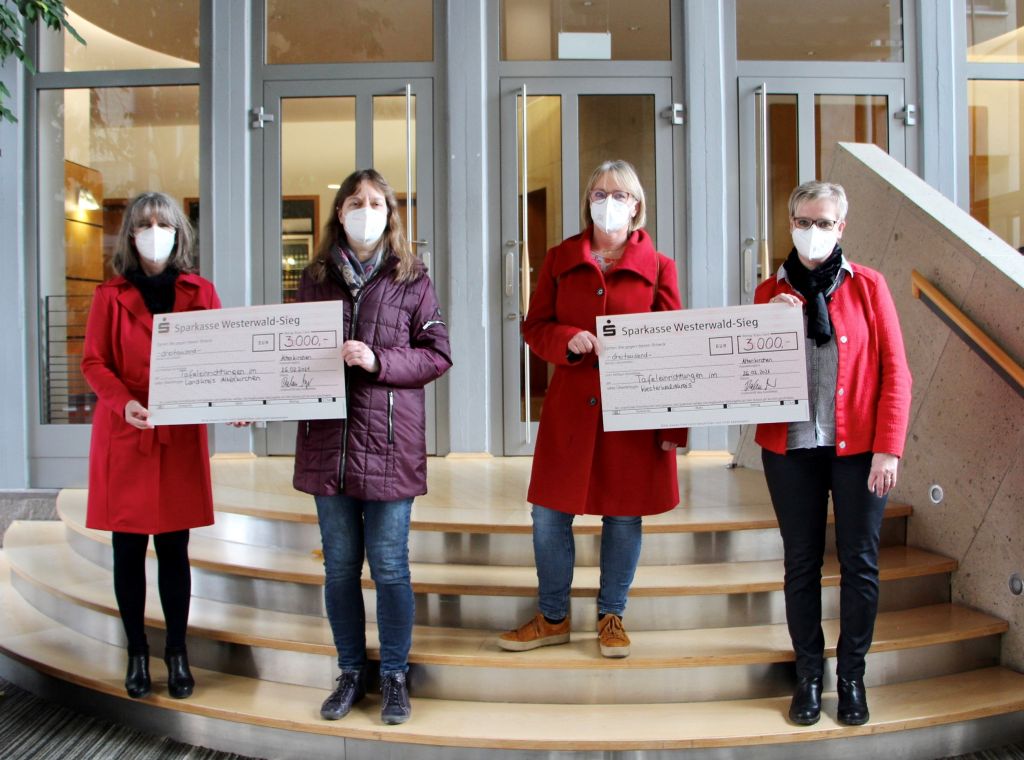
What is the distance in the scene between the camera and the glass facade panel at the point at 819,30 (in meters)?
5.43

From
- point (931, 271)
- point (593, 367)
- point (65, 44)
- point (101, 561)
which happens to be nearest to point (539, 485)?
point (593, 367)

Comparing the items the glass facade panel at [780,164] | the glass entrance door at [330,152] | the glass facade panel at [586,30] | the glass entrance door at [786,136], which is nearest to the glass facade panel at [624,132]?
the glass facade panel at [586,30]

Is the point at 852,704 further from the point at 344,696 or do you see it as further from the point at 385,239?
the point at 385,239

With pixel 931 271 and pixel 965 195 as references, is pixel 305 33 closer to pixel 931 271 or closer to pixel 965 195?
pixel 931 271

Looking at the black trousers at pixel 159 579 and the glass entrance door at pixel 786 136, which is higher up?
the glass entrance door at pixel 786 136

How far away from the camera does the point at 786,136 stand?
541 centimetres

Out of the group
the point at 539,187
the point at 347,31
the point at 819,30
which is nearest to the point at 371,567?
the point at 539,187

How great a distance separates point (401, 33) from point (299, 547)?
3613 mm

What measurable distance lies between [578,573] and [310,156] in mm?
3570

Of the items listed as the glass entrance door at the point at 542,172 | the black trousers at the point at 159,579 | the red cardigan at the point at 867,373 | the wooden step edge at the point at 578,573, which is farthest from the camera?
the glass entrance door at the point at 542,172

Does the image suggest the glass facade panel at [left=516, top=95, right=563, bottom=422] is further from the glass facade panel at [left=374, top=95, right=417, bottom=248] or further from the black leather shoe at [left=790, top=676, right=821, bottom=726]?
the black leather shoe at [left=790, top=676, right=821, bottom=726]

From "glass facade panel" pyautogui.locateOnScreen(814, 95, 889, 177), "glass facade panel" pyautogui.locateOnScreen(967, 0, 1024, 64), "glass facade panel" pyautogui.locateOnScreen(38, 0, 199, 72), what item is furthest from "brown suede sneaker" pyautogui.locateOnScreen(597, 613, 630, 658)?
"glass facade panel" pyautogui.locateOnScreen(967, 0, 1024, 64)

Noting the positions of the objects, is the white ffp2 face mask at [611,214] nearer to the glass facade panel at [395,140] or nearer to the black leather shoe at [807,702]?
the black leather shoe at [807,702]

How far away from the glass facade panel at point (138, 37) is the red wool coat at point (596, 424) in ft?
13.5
